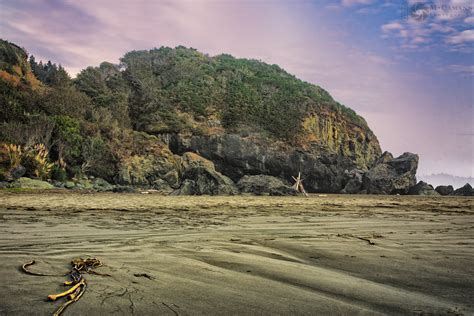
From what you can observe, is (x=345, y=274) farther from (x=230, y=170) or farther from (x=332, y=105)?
(x=332, y=105)

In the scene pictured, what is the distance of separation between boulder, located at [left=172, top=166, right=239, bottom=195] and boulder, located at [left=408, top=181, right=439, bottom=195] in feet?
58.5

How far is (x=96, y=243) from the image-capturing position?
12.4 feet

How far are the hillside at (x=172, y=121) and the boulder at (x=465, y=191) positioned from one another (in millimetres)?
9433

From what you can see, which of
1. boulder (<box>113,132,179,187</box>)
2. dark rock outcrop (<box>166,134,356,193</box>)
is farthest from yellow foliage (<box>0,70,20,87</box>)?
Result: dark rock outcrop (<box>166,134,356,193</box>)

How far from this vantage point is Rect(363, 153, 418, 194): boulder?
3002cm

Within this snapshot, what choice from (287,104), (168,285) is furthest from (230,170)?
(168,285)

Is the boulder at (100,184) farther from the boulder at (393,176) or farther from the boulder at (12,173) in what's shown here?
the boulder at (393,176)

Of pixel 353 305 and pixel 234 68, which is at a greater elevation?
pixel 234 68

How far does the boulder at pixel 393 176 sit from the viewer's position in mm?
30016

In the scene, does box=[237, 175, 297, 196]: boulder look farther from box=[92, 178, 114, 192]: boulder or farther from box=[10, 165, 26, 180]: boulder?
box=[10, 165, 26, 180]: boulder

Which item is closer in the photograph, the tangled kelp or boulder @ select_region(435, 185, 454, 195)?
the tangled kelp

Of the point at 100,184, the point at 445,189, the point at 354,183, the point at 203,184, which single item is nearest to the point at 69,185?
the point at 100,184

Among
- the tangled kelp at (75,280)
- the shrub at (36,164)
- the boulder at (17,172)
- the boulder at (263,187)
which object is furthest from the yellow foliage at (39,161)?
the tangled kelp at (75,280)

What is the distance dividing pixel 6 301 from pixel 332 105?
4487 cm
